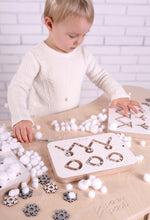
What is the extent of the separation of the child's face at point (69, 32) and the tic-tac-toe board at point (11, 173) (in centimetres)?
49

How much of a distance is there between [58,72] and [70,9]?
31 centimetres

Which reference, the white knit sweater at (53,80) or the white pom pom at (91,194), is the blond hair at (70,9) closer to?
the white knit sweater at (53,80)

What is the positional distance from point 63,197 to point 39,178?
88mm

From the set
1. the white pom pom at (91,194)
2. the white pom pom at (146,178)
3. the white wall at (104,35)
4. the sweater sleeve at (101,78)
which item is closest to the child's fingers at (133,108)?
the sweater sleeve at (101,78)

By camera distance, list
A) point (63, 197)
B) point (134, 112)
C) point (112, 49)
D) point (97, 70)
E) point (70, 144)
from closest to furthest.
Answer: point (63, 197) → point (70, 144) → point (134, 112) → point (97, 70) → point (112, 49)

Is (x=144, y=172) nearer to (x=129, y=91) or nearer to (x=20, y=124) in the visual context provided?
(x=20, y=124)

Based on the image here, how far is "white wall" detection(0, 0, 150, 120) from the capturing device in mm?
1676

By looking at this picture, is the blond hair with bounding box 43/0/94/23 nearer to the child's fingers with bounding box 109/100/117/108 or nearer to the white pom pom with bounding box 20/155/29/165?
the child's fingers with bounding box 109/100/117/108

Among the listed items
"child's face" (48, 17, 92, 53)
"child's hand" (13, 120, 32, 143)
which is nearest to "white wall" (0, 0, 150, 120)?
"child's face" (48, 17, 92, 53)

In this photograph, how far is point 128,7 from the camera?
1730mm

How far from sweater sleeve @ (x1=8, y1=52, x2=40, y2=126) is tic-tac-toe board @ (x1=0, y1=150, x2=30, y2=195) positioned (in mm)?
225

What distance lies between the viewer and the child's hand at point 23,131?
76 cm

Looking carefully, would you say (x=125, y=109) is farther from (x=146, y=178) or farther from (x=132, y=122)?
(x=146, y=178)

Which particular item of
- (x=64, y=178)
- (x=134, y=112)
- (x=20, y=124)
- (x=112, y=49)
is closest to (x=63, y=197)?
(x=64, y=178)
